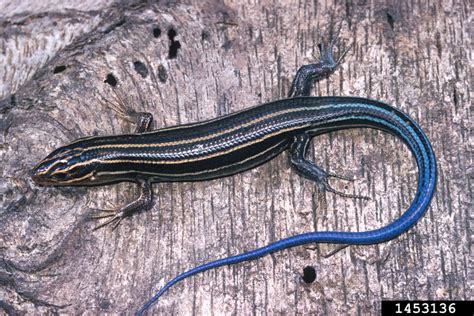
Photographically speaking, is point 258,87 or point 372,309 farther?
point 258,87

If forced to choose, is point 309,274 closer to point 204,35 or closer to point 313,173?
point 313,173

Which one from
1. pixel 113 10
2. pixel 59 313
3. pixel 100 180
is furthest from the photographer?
pixel 113 10

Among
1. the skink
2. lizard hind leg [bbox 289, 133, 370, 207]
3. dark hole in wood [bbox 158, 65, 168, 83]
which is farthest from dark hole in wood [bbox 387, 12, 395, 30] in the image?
dark hole in wood [bbox 158, 65, 168, 83]

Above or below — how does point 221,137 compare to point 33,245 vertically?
above

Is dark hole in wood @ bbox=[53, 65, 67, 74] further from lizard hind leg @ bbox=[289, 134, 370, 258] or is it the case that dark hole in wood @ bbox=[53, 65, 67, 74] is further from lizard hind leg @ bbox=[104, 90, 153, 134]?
lizard hind leg @ bbox=[289, 134, 370, 258]

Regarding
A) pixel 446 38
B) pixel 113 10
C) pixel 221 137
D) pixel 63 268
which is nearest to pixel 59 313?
pixel 63 268

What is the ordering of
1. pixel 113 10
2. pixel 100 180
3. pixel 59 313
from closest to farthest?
pixel 59 313 → pixel 100 180 → pixel 113 10

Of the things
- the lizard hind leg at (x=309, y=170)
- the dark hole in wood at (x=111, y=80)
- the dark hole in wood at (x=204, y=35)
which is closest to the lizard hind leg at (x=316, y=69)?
the lizard hind leg at (x=309, y=170)

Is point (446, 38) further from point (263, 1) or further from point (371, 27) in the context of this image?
point (263, 1)
